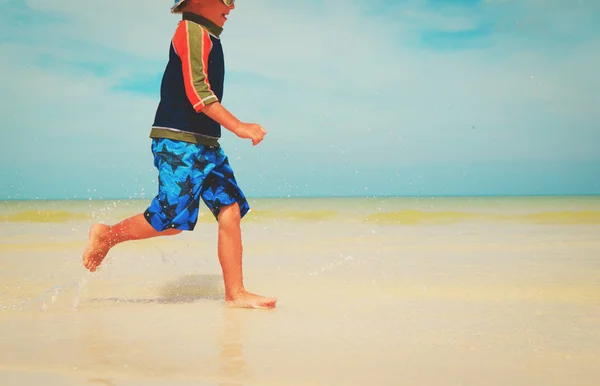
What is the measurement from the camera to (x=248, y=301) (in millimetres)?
2654

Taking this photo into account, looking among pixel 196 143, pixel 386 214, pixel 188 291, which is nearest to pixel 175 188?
pixel 196 143

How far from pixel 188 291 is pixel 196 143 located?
89 centimetres

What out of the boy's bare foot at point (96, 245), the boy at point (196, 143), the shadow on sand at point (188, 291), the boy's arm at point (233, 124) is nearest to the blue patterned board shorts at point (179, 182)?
the boy at point (196, 143)

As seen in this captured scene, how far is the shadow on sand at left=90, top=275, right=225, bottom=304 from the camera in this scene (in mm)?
2869

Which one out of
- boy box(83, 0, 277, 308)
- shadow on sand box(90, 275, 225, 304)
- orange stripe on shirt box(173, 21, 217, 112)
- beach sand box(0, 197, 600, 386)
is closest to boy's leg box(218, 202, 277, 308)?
boy box(83, 0, 277, 308)

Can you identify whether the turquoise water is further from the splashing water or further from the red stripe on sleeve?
the red stripe on sleeve

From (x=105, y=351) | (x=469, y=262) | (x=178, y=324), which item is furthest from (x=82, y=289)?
(x=469, y=262)

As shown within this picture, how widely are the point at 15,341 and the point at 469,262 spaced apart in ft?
9.50

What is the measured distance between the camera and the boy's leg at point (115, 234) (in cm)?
271

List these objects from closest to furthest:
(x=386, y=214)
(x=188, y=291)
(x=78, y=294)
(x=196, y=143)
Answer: (x=196, y=143) → (x=78, y=294) → (x=188, y=291) → (x=386, y=214)

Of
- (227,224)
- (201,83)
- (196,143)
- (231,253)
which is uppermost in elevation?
(201,83)

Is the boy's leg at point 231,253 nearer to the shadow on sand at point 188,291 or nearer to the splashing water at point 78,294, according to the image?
the shadow on sand at point 188,291

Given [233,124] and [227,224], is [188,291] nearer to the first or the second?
[227,224]

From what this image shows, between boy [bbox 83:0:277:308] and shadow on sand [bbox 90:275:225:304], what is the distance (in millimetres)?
295
